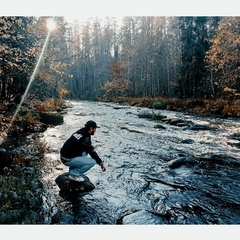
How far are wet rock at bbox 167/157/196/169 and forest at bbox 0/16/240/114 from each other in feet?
10.1

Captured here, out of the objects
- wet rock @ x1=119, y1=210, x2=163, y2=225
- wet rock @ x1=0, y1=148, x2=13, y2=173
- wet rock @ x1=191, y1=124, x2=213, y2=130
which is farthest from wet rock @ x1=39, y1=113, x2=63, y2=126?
wet rock @ x1=119, y1=210, x2=163, y2=225

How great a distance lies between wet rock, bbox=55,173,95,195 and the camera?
13.4ft

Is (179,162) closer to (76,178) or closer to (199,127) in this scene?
(76,178)

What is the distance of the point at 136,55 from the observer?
42.4 ft

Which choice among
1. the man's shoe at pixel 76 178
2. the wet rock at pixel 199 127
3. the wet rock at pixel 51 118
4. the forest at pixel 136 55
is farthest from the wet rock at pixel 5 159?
the wet rock at pixel 199 127

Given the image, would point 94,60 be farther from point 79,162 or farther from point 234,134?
point 79,162

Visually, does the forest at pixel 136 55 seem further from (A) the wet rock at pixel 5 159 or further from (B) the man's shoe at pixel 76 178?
(B) the man's shoe at pixel 76 178

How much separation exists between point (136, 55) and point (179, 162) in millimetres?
8496

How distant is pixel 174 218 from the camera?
352 centimetres

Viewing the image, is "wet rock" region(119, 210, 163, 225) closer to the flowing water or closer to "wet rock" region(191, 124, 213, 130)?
the flowing water

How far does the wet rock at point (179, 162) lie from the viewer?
5311 mm

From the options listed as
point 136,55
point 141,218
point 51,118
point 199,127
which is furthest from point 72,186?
point 136,55

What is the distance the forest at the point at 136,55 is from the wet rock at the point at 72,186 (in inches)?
112
